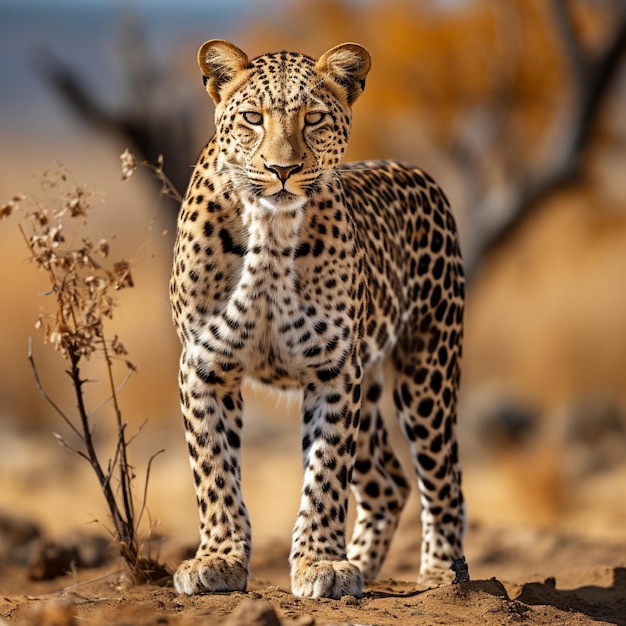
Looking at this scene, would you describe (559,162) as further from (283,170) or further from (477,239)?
(283,170)

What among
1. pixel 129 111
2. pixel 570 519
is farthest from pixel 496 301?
pixel 570 519

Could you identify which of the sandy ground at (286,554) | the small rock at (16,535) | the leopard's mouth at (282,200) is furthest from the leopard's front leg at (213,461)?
the small rock at (16,535)

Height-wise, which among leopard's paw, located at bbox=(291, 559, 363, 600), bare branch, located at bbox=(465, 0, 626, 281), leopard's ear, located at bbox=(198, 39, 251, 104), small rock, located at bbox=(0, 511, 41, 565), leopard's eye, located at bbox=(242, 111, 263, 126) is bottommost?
leopard's paw, located at bbox=(291, 559, 363, 600)

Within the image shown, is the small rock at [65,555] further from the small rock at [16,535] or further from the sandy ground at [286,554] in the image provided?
the small rock at [16,535]

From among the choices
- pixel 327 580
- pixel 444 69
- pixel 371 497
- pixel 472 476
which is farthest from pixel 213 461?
pixel 444 69

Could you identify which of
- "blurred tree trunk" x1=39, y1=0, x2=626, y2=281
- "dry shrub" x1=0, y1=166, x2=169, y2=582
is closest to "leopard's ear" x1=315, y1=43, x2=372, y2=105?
"dry shrub" x1=0, y1=166, x2=169, y2=582

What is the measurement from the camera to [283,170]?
5.06 metres

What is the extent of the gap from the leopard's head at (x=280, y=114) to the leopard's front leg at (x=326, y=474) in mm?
834

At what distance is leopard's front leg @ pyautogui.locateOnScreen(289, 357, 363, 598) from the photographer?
212 inches

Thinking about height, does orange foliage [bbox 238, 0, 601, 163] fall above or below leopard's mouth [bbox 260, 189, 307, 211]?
above

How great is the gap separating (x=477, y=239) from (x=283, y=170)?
1164 cm

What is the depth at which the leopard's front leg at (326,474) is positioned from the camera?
5375 millimetres

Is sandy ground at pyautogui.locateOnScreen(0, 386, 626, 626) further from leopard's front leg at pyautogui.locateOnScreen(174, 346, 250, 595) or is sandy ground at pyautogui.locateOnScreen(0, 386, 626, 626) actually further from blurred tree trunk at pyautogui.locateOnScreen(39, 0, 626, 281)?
blurred tree trunk at pyautogui.locateOnScreen(39, 0, 626, 281)

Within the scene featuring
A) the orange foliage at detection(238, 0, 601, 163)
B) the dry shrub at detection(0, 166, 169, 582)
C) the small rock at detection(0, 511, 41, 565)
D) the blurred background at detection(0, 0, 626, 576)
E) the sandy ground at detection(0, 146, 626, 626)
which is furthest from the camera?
the orange foliage at detection(238, 0, 601, 163)
